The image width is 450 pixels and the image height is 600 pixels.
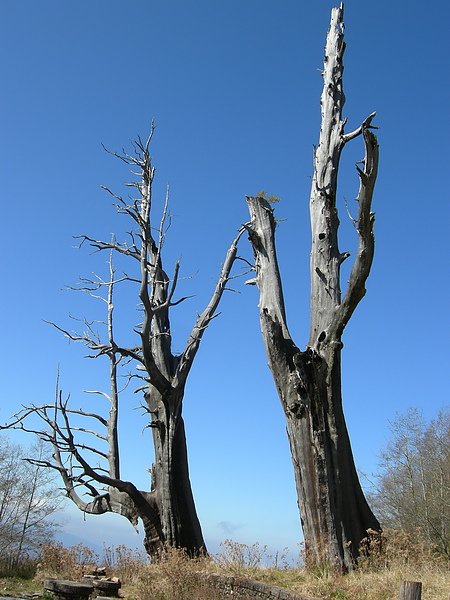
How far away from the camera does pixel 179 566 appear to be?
8.44 m

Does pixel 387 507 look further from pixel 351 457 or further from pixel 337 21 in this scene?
pixel 337 21

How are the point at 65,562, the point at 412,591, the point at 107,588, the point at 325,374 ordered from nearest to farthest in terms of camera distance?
the point at 412,591 < the point at 325,374 < the point at 107,588 < the point at 65,562

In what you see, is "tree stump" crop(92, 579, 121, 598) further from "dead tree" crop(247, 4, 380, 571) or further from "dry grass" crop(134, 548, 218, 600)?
"dead tree" crop(247, 4, 380, 571)

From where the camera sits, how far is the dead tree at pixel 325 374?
786cm

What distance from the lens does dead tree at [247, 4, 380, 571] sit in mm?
7859

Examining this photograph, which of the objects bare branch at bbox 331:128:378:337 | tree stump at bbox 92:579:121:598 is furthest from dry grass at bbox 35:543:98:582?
bare branch at bbox 331:128:378:337

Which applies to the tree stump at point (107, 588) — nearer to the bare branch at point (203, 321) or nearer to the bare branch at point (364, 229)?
the bare branch at point (203, 321)

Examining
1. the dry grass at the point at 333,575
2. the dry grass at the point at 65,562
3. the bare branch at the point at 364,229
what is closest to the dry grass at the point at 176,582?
the dry grass at the point at 333,575

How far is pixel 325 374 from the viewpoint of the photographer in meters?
8.48

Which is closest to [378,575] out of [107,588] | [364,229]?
[364,229]

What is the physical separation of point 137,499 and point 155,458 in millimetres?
1030

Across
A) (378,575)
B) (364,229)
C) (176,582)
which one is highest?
(364,229)

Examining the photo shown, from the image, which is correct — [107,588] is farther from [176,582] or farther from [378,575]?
[378,575]

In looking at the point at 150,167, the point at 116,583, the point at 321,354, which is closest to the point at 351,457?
the point at 321,354
